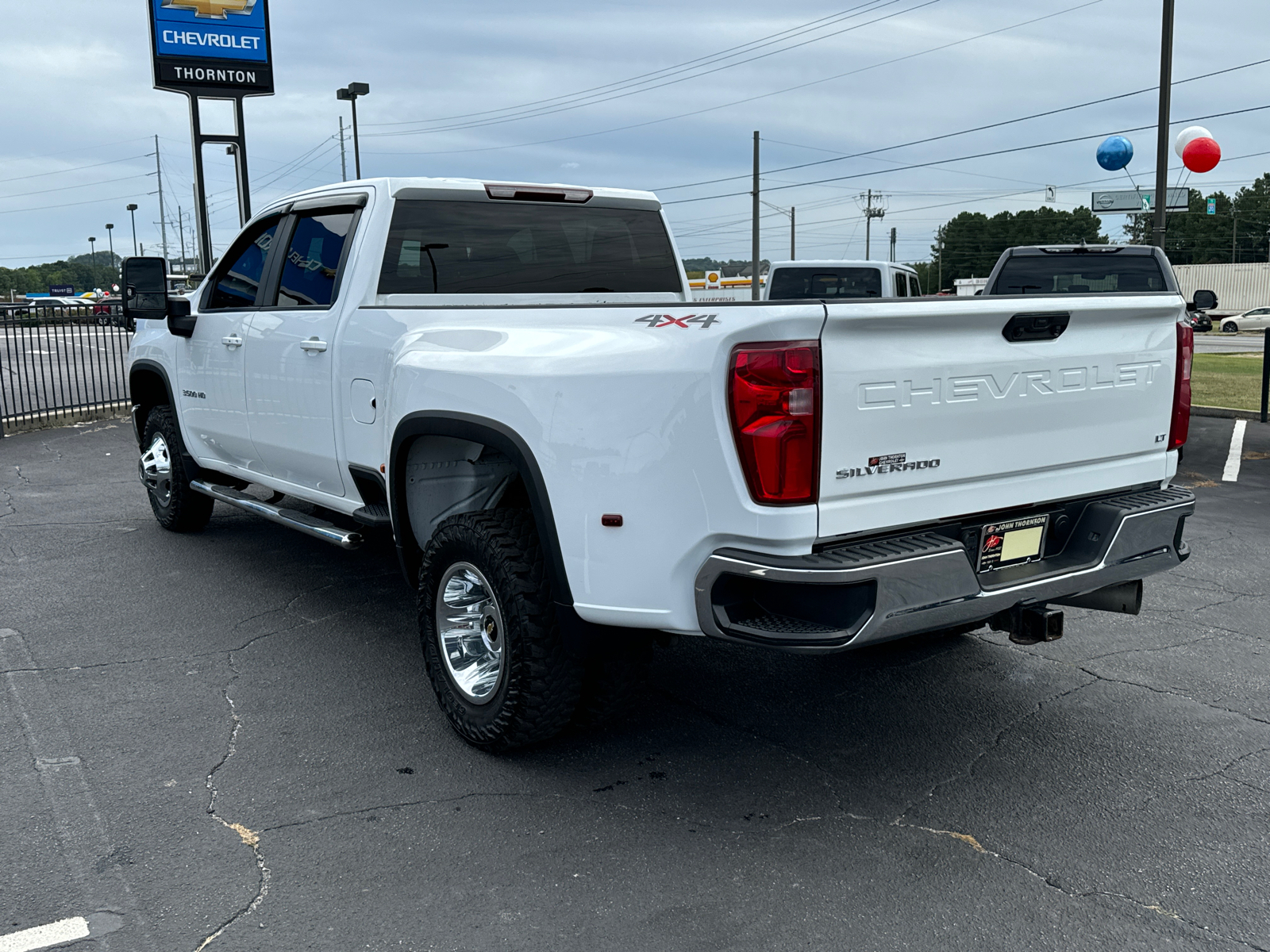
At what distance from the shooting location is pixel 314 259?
206 inches

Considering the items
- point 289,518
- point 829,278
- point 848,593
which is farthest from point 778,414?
point 829,278

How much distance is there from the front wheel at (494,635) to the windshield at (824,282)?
1144 centimetres

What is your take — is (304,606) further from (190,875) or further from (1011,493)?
(1011,493)

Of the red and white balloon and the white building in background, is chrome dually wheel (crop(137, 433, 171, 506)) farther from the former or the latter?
the white building in background

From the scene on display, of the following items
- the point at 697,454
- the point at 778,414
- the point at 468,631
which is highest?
the point at 778,414

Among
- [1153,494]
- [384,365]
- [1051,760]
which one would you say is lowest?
[1051,760]

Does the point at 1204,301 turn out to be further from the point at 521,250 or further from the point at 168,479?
the point at 168,479

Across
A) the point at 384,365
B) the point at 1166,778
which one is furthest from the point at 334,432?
the point at 1166,778

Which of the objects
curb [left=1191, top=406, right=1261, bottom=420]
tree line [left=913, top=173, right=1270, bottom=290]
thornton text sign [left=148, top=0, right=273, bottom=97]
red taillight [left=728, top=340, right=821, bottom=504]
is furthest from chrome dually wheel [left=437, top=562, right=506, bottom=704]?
tree line [left=913, top=173, right=1270, bottom=290]

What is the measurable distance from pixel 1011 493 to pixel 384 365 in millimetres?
2455

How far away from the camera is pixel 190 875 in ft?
10.1

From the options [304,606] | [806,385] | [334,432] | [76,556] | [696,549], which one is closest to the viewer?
[806,385]

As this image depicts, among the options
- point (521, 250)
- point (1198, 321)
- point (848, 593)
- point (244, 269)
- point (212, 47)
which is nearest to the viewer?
point (848, 593)

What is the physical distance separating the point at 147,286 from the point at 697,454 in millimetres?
4474
